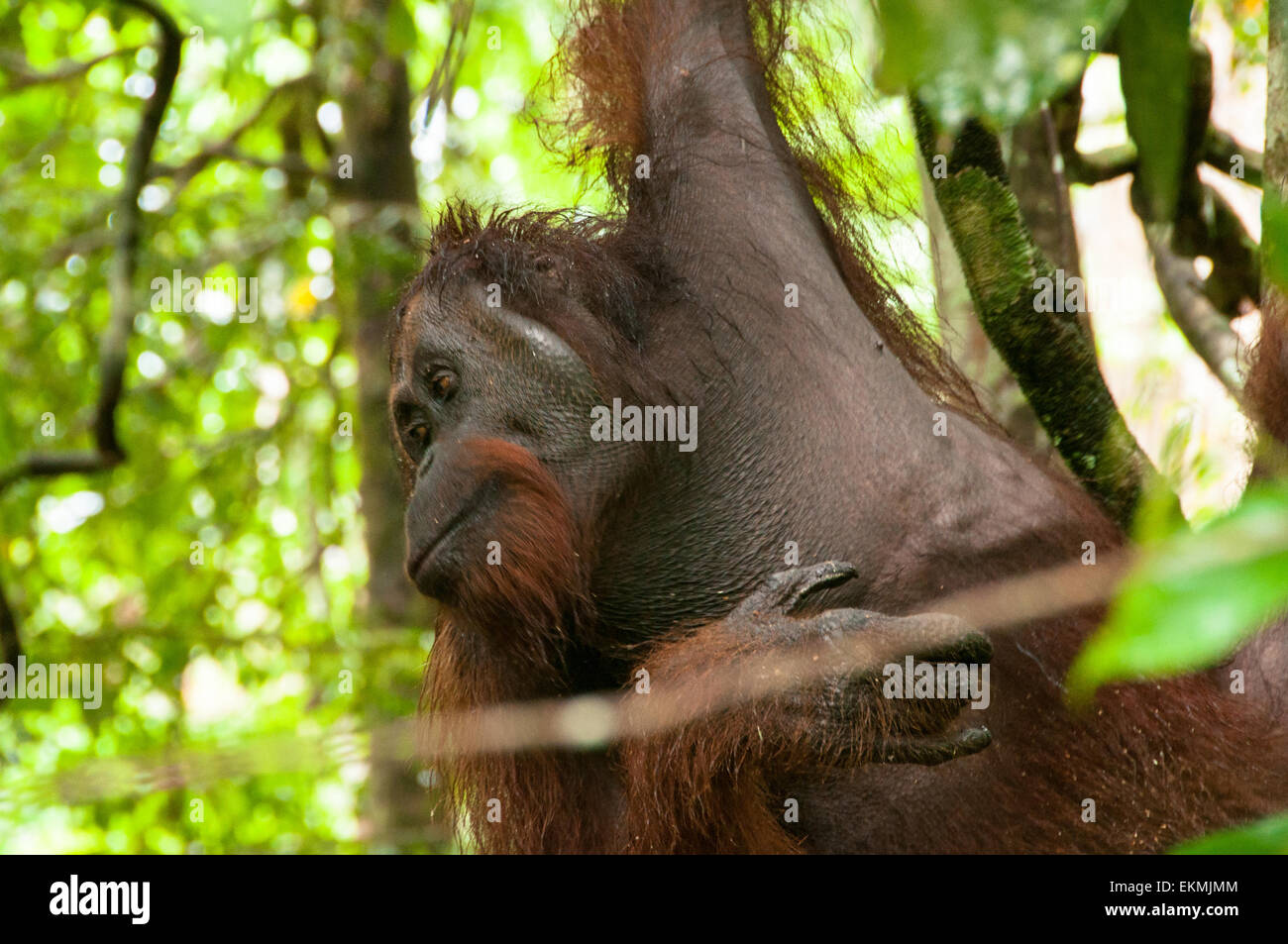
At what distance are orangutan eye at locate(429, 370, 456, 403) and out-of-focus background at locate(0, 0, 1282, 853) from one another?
1816 mm

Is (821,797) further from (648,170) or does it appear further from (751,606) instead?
(648,170)

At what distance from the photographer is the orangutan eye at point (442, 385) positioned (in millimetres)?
3152

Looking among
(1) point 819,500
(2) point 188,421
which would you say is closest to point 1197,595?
(1) point 819,500

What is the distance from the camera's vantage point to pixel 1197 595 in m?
0.64

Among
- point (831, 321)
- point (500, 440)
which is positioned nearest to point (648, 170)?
point (831, 321)

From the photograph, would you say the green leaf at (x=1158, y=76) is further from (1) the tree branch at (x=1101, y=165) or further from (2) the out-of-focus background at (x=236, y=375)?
(2) the out-of-focus background at (x=236, y=375)

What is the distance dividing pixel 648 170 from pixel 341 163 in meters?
2.79

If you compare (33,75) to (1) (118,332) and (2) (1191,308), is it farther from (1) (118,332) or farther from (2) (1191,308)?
(2) (1191,308)

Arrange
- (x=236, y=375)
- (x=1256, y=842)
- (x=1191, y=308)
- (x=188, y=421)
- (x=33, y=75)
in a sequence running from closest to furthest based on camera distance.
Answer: (x=1256, y=842), (x=1191, y=308), (x=33, y=75), (x=188, y=421), (x=236, y=375)

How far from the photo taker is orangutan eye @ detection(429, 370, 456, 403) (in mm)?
3152

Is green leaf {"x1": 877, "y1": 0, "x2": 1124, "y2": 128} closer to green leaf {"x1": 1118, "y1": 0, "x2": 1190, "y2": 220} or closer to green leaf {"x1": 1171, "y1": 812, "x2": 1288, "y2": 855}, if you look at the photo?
green leaf {"x1": 1118, "y1": 0, "x2": 1190, "y2": 220}

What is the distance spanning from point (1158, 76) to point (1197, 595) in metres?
0.65

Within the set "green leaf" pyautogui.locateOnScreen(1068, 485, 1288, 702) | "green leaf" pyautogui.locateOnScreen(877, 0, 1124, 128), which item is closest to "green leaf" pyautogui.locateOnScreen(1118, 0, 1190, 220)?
"green leaf" pyautogui.locateOnScreen(877, 0, 1124, 128)

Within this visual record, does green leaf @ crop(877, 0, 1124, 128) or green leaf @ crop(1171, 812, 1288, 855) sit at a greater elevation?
green leaf @ crop(877, 0, 1124, 128)
